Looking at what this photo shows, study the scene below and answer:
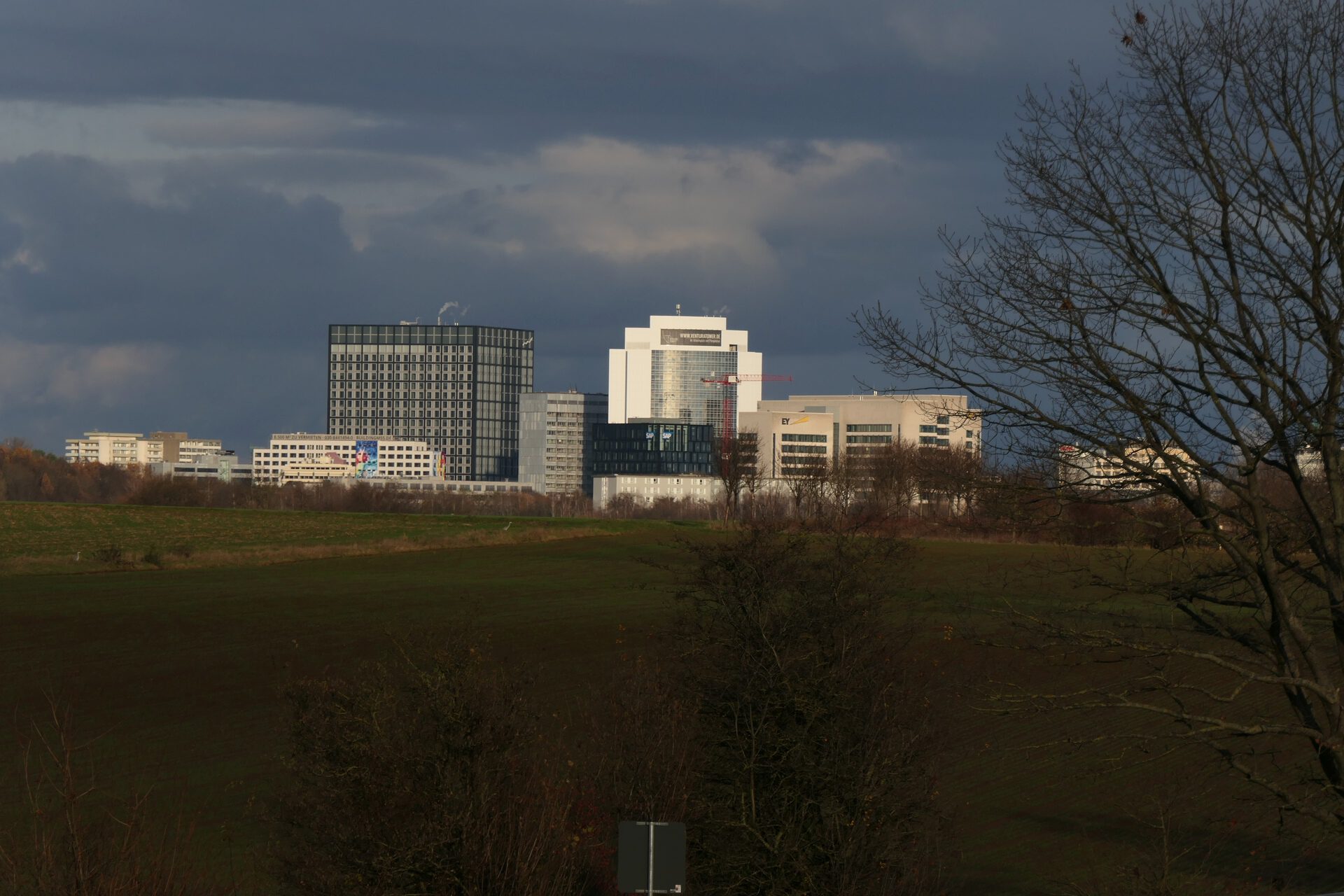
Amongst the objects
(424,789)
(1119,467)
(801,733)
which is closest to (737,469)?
(801,733)

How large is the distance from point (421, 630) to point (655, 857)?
18.6 feet

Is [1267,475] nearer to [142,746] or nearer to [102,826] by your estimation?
[102,826]

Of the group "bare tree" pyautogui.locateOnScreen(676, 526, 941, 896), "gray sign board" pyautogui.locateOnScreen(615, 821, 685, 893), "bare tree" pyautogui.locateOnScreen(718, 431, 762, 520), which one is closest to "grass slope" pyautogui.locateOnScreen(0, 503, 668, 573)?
"bare tree" pyautogui.locateOnScreen(718, 431, 762, 520)

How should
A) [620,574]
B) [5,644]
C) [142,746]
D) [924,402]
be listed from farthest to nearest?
[620,574] < [5,644] < [142,746] < [924,402]

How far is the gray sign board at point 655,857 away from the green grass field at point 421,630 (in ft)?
16.3

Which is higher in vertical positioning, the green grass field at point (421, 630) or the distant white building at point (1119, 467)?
the distant white building at point (1119, 467)

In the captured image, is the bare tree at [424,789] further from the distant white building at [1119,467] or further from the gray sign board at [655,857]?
the distant white building at [1119,467]

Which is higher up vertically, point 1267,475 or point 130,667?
point 1267,475

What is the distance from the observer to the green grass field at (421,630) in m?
23.9

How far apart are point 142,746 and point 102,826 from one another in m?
21.0

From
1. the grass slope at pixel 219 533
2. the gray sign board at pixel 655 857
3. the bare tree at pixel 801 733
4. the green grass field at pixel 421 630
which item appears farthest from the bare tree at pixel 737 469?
the gray sign board at pixel 655 857

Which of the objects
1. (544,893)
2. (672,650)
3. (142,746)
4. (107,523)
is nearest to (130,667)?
(142,746)

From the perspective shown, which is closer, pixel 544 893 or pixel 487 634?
pixel 544 893

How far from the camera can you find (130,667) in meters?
43.1
